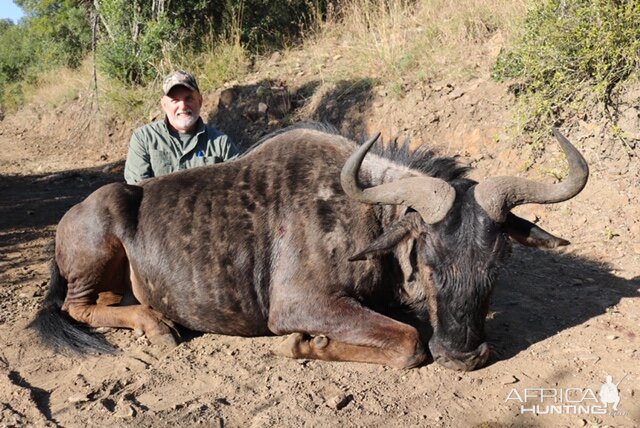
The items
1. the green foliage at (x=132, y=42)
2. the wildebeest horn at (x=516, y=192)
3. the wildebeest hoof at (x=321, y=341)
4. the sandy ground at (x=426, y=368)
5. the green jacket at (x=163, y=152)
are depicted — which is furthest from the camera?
the green foliage at (x=132, y=42)

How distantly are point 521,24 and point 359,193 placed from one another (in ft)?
18.7

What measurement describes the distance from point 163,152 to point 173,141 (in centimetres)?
17

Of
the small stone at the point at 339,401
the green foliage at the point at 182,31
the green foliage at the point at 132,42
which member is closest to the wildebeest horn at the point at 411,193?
the small stone at the point at 339,401

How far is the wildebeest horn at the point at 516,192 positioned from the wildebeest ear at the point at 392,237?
456 mm

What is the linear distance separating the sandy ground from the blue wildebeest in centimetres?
20

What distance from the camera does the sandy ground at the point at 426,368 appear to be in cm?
360

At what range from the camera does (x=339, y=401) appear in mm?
3682

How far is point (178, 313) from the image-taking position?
4.72 metres

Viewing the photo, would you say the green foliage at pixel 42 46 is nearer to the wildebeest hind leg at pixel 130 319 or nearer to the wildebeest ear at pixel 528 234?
the wildebeest hind leg at pixel 130 319

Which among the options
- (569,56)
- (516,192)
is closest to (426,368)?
(516,192)

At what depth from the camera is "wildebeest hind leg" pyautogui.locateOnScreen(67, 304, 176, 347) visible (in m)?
4.67

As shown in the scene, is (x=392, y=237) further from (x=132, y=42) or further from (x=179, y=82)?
(x=132, y=42)

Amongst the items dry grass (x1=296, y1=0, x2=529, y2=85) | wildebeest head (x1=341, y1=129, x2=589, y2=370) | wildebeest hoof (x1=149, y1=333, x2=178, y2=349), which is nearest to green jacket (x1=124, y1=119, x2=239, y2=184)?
wildebeest hoof (x1=149, y1=333, x2=178, y2=349)

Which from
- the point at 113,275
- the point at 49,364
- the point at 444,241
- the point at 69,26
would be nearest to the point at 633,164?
the point at 444,241
